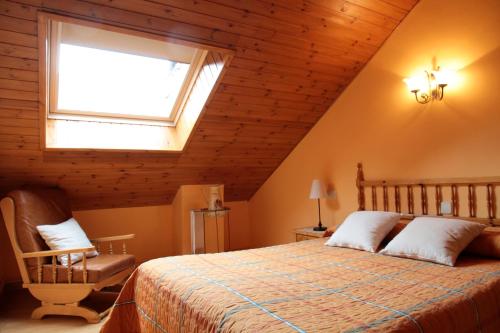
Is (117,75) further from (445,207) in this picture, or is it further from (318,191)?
(445,207)

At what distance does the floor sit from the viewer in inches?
101

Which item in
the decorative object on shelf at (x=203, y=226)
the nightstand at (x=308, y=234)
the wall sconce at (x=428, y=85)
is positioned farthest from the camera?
the decorative object on shelf at (x=203, y=226)

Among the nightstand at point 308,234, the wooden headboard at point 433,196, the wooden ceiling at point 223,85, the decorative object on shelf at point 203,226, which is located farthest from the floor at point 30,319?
the wooden headboard at point 433,196

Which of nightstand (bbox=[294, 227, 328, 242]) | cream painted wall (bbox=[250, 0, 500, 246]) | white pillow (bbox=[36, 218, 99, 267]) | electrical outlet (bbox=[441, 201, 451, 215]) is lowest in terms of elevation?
nightstand (bbox=[294, 227, 328, 242])

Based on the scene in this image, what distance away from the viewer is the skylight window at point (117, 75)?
283 cm

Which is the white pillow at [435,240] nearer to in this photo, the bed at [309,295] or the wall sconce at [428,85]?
the bed at [309,295]

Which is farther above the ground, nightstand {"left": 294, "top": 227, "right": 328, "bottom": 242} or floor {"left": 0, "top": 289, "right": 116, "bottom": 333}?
nightstand {"left": 294, "top": 227, "right": 328, "bottom": 242}

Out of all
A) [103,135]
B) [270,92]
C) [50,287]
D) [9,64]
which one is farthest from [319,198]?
[9,64]

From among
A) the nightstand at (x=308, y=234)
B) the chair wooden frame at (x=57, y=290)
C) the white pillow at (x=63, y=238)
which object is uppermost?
the white pillow at (x=63, y=238)

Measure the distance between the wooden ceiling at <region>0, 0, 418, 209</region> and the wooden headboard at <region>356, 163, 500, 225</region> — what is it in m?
1.03

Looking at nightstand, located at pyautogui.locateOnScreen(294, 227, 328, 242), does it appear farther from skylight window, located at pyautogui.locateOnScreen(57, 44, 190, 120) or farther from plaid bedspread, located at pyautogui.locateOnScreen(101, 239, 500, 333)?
skylight window, located at pyautogui.locateOnScreen(57, 44, 190, 120)

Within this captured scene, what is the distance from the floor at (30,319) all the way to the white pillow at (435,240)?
7.41 ft

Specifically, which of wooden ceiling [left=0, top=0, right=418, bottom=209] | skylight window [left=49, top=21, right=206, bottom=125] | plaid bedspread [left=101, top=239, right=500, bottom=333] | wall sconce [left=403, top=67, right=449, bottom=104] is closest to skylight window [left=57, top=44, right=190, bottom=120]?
skylight window [left=49, top=21, right=206, bottom=125]

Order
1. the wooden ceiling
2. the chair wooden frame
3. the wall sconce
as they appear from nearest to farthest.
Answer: the wooden ceiling, the chair wooden frame, the wall sconce
